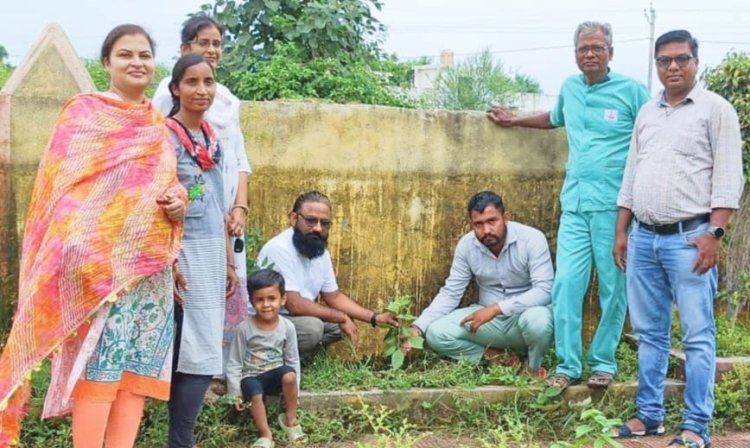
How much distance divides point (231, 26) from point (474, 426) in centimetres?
504

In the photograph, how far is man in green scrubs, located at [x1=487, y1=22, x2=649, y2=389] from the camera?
4418mm

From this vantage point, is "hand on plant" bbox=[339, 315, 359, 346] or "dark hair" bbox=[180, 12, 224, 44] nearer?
"dark hair" bbox=[180, 12, 224, 44]

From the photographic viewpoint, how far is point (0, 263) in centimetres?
435

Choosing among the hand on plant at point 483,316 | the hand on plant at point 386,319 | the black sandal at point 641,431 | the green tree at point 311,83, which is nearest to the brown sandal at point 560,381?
the black sandal at point 641,431

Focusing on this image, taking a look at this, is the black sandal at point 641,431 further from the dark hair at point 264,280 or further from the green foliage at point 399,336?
the dark hair at point 264,280

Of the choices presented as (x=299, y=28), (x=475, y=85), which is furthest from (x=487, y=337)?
(x=475, y=85)

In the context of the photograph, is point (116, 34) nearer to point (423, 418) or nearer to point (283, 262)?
point (283, 262)

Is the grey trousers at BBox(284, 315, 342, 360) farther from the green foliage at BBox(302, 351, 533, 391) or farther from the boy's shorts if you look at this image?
the boy's shorts

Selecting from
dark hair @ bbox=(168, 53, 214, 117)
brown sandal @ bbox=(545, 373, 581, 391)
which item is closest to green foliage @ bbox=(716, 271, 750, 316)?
brown sandal @ bbox=(545, 373, 581, 391)

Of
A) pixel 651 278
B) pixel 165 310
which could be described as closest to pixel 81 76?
pixel 165 310

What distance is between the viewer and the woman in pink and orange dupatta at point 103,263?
293 cm

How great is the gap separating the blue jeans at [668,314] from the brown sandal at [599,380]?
0.81 feet

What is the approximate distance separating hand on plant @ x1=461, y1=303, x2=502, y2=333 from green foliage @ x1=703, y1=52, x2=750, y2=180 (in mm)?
1809

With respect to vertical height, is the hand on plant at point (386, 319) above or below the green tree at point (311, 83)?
below
